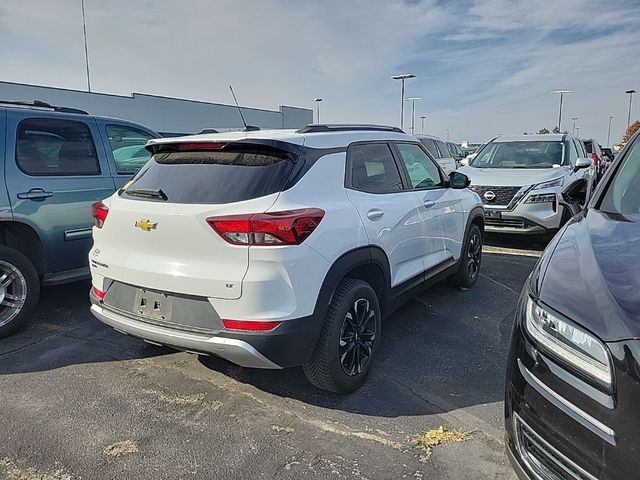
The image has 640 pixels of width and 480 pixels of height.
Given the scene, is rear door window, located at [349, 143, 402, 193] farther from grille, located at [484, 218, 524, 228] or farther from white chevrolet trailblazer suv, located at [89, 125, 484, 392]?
grille, located at [484, 218, 524, 228]

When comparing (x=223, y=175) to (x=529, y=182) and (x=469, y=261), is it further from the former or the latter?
(x=529, y=182)

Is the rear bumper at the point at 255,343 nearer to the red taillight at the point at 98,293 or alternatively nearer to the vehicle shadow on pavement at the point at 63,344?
the red taillight at the point at 98,293

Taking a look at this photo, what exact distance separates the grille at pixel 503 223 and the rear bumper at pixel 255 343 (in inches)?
211

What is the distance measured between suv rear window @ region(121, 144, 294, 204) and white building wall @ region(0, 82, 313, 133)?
20.6 meters

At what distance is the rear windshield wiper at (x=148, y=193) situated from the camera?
2923mm

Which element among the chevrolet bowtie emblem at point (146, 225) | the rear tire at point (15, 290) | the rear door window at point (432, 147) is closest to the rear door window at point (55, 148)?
the rear tire at point (15, 290)

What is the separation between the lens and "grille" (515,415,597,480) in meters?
1.62

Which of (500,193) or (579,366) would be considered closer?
(579,366)

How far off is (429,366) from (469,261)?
2033mm

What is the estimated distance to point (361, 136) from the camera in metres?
3.54

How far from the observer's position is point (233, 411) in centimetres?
294

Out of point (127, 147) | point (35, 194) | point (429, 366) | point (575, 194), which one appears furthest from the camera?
point (127, 147)

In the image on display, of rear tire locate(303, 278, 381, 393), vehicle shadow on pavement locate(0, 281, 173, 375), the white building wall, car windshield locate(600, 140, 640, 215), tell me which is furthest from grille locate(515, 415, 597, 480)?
the white building wall

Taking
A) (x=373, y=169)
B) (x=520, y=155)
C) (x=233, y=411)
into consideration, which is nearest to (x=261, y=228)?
(x=233, y=411)
